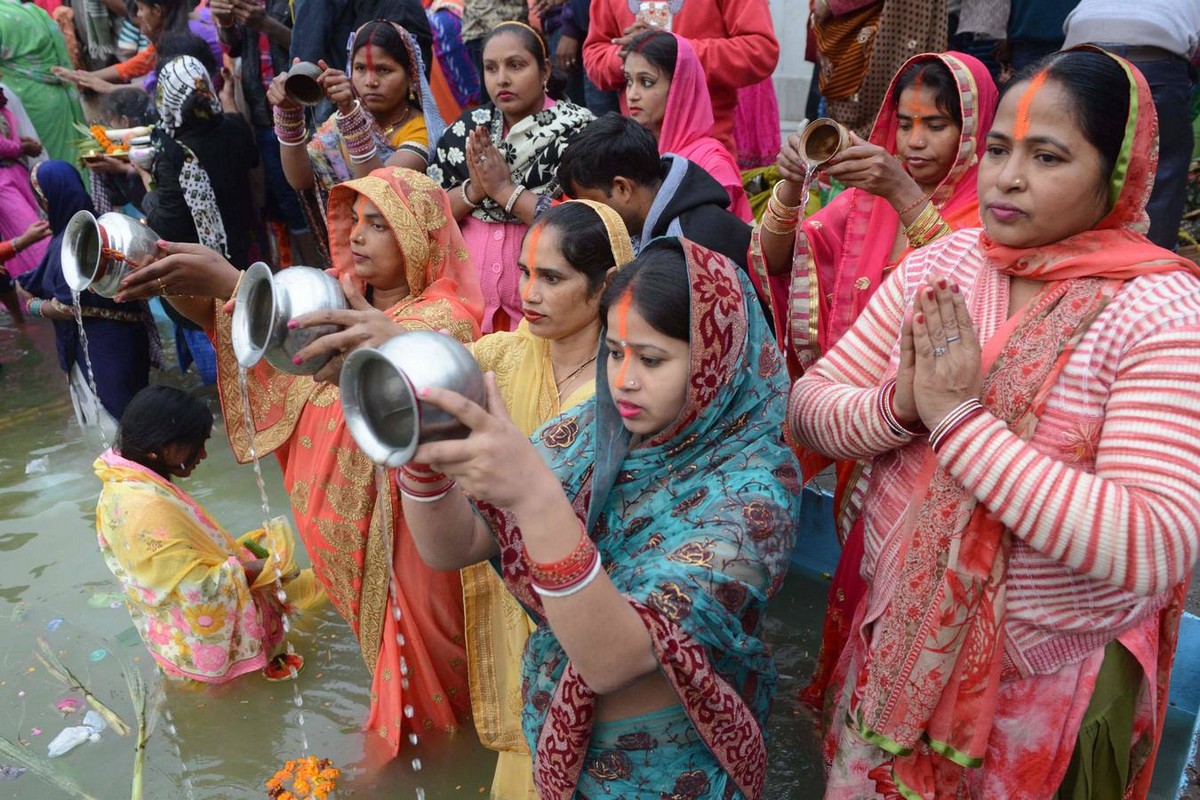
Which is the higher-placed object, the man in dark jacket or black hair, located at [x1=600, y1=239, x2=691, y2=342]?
black hair, located at [x1=600, y1=239, x2=691, y2=342]

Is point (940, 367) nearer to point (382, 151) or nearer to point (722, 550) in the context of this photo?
point (722, 550)

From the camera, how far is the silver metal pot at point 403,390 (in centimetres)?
134

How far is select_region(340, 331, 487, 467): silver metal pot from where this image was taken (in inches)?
52.9

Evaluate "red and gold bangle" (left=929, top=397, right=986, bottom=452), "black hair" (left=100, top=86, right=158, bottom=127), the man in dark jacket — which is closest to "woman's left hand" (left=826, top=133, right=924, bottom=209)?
the man in dark jacket

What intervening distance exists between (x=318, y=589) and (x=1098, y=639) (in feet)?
10.2

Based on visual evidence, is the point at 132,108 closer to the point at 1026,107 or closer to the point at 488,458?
the point at 488,458

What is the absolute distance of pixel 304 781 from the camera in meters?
2.91

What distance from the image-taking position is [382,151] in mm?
4438

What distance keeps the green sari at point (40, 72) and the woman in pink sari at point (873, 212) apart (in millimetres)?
7716

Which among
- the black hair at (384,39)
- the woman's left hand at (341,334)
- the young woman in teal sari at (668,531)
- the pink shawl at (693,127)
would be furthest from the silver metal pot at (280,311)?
the black hair at (384,39)

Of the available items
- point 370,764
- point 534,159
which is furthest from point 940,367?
point 534,159

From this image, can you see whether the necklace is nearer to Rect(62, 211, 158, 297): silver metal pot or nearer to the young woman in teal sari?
the young woman in teal sari

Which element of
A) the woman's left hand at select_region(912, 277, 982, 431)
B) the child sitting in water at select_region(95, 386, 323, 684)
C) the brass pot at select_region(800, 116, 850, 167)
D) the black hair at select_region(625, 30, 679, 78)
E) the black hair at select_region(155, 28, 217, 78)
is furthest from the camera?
the black hair at select_region(155, 28, 217, 78)

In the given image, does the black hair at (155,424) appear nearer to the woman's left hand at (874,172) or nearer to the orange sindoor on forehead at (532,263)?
the orange sindoor on forehead at (532,263)
